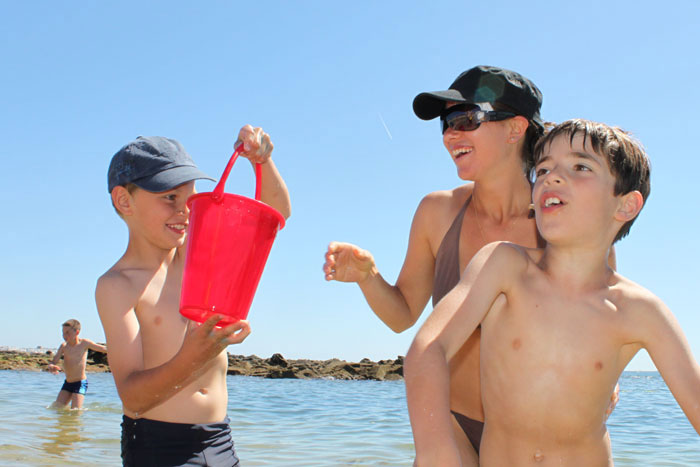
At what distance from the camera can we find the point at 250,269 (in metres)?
2.27

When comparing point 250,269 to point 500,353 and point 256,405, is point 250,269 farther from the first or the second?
point 256,405

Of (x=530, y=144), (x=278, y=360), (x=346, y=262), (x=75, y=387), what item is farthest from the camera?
(x=278, y=360)

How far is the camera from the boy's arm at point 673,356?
1.93 m

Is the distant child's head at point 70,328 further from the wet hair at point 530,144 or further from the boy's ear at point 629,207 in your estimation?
the boy's ear at point 629,207

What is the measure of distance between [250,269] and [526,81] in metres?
1.47

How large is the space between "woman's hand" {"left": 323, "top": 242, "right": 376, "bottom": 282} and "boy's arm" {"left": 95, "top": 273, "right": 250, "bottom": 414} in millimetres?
423

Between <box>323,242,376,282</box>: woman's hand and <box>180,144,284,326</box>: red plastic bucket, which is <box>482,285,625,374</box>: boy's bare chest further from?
<box>180,144,284,326</box>: red plastic bucket

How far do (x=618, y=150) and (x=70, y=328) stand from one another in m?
12.9

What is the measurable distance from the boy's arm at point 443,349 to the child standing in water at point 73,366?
1153 cm

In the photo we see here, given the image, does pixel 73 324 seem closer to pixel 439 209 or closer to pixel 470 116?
pixel 439 209

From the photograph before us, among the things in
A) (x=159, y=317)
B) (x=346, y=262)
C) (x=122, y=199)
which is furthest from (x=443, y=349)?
(x=122, y=199)

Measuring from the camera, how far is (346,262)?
2559 mm

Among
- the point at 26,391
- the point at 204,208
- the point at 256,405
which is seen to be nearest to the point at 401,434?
the point at 256,405

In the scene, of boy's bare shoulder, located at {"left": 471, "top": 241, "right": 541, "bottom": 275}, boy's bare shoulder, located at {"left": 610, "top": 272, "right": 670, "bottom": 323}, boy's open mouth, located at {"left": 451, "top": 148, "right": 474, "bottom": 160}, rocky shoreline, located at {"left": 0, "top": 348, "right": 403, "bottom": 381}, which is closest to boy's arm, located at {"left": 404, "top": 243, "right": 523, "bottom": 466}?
boy's bare shoulder, located at {"left": 471, "top": 241, "right": 541, "bottom": 275}
